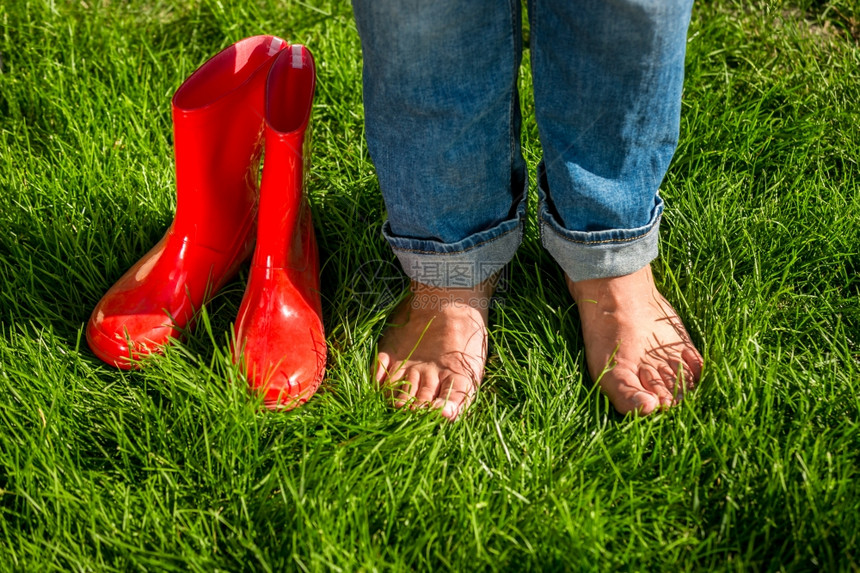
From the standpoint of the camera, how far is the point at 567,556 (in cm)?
103

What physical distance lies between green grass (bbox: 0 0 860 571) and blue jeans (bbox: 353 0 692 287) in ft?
0.67

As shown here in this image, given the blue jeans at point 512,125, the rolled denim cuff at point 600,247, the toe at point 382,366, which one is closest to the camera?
the blue jeans at point 512,125

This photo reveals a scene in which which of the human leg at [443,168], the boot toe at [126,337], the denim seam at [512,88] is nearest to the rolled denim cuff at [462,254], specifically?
the human leg at [443,168]

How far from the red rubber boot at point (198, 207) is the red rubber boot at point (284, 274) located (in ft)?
0.19

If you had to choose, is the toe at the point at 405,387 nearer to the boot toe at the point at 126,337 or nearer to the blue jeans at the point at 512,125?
the blue jeans at the point at 512,125

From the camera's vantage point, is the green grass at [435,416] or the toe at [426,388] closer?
the green grass at [435,416]

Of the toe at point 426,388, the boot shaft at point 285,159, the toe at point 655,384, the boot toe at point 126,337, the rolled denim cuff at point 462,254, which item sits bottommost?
the toe at point 426,388

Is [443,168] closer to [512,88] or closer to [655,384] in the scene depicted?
[512,88]

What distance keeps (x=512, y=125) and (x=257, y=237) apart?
1.77 ft

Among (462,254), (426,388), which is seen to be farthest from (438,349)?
(462,254)

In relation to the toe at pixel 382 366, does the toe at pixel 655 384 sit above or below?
above

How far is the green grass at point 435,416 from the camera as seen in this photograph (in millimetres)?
1080

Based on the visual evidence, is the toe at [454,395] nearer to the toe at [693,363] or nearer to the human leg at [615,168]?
the human leg at [615,168]

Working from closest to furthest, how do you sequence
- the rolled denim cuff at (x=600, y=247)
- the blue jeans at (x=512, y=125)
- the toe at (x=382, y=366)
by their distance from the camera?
the blue jeans at (x=512, y=125) → the rolled denim cuff at (x=600, y=247) → the toe at (x=382, y=366)
